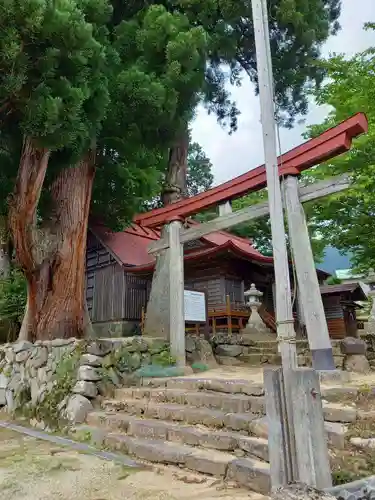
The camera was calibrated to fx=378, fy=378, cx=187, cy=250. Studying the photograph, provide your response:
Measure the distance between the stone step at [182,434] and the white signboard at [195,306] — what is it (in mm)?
2311

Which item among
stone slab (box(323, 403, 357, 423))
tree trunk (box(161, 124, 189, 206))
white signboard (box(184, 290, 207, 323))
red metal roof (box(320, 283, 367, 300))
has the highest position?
tree trunk (box(161, 124, 189, 206))

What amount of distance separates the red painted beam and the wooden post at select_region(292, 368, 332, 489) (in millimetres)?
2390

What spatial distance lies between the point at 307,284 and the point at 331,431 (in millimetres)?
2100

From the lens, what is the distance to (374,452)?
2.91 meters

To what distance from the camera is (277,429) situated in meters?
2.51

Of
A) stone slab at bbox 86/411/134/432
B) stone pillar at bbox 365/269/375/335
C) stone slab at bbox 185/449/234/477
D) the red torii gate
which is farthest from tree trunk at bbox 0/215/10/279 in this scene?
stone pillar at bbox 365/269/375/335

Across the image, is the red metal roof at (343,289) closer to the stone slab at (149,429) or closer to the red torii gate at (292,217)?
the red torii gate at (292,217)

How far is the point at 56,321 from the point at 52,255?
1226 millimetres

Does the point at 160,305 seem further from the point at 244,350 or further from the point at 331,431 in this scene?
the point at 331,431

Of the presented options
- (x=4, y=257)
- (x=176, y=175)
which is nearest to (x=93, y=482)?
(x=176, y=175)

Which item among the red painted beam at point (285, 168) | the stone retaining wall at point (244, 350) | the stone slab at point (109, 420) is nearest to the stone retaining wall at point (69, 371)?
the stone slab at point (109, 420)

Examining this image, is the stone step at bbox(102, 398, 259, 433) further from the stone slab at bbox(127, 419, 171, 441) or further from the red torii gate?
the red torii gate

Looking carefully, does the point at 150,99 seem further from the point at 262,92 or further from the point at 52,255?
the point at 262,92

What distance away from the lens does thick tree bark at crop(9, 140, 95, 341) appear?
20.2 feet
